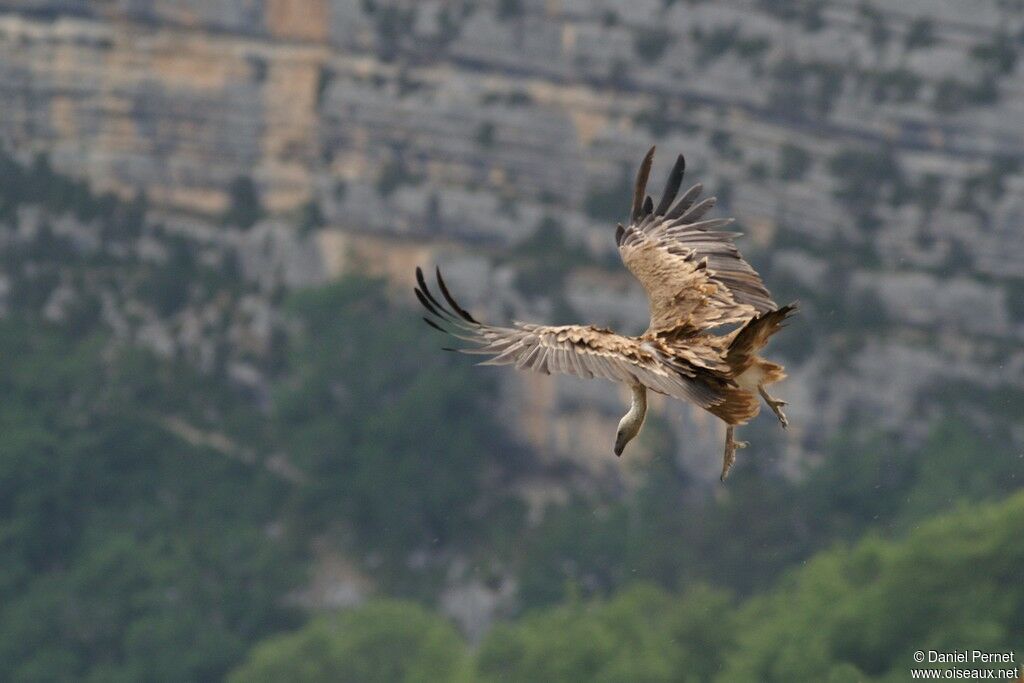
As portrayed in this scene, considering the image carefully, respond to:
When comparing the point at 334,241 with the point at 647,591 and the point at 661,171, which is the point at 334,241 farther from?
the point at 647,591

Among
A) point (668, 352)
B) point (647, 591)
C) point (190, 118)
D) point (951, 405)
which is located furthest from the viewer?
point (190, 118)

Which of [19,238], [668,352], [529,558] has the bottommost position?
[529,558]

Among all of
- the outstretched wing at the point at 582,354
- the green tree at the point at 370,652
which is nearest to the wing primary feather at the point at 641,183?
the outstretched wing at the point at 582,354

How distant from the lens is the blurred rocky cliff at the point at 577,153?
81.7 m

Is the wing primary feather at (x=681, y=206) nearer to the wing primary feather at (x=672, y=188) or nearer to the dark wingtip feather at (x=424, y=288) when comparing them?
the wing primary feather at (x=672, y=188)

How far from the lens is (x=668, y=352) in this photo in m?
20.5

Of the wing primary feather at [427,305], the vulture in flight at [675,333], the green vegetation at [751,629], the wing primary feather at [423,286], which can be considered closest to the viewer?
the wing primary feather at [423,286]

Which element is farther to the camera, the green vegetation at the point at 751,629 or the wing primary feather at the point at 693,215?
the green vegetation at the point at 751,629

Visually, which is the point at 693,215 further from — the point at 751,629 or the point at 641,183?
the point at 751,629

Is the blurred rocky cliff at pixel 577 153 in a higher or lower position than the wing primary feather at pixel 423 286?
lower

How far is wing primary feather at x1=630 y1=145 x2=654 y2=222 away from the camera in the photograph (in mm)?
23062

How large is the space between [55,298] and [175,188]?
6239 millimetres

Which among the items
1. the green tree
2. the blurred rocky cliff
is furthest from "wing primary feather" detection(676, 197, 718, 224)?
the blurred rocky cliff

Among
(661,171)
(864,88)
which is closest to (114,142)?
(661,171)
